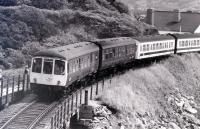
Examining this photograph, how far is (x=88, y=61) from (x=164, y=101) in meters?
6.41

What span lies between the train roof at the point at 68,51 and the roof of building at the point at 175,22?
40.8 metres

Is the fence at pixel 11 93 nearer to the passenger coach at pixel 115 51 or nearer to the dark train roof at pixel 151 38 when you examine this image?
the passenger coach at pixel 115 51

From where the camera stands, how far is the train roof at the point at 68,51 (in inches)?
945

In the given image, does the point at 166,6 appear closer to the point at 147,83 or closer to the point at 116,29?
the point at 116,29

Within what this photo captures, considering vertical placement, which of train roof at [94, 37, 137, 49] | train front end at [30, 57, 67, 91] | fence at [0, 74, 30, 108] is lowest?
fence at [0, 74, 30, 108]

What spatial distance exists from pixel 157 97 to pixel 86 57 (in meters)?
6.49

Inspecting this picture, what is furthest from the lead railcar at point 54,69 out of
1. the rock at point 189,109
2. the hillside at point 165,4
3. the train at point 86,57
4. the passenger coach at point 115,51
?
the hillside at point 165,4

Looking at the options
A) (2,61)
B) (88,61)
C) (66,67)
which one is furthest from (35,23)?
(66,67)

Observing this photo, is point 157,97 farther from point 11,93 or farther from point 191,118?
point 11,93

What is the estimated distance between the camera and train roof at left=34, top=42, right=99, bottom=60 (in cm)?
2402

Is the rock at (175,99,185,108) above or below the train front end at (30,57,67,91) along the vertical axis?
below

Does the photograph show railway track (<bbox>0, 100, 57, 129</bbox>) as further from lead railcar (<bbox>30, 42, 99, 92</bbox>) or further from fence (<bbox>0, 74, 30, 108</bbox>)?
fence (<bbox>0, 74, 30, 108</bbox>)

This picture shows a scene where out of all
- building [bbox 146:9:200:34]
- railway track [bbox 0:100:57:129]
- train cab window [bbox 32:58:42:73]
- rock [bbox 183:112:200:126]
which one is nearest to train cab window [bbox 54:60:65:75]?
train cab window [bbox 32:58:42:73]

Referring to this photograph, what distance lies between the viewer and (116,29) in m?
46.8
